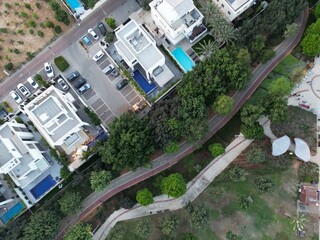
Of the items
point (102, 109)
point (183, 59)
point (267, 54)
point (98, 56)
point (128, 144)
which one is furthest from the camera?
point (98, 56)

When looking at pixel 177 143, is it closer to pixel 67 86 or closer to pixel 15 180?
pixel 67 86

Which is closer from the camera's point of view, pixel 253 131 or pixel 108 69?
pixel 253 131

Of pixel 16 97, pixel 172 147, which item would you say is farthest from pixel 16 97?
pixel 172 147

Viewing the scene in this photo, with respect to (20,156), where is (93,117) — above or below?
below

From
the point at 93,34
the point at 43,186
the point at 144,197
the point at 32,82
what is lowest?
the point at 144,197

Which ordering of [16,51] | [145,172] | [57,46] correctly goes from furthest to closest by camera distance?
[57,46] → [16,51] → [145,172]

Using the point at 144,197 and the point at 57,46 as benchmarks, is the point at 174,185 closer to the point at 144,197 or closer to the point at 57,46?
the point at 144,197

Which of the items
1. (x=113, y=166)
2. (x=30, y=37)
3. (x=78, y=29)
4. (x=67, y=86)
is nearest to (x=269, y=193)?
(x=113, y=166)
